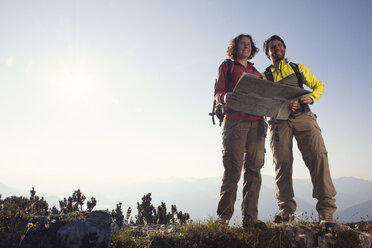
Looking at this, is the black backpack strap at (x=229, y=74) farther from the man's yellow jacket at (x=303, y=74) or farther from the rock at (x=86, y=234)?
the rock at (x=86, y=234)

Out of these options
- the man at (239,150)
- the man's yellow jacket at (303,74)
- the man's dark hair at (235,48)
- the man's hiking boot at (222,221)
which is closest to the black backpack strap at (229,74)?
the man at (239,150)

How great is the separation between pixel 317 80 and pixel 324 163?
1680 millimetres

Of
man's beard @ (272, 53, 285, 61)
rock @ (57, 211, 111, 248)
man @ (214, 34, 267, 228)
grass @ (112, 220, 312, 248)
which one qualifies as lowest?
grass @ (112, 220, 312, 248)

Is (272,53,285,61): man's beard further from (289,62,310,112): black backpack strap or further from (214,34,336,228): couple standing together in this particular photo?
(289,62,310,112): black backpack strap

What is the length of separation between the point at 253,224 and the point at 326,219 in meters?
1.26

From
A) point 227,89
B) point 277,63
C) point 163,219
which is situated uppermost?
point 277,63

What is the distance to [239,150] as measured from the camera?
4.02m

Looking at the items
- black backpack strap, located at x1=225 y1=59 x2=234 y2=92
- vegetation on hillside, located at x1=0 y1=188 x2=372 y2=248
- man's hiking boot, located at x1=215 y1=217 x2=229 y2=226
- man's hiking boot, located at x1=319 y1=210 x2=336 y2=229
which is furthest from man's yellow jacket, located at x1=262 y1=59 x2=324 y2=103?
man's hiking boot, located at x1=215 y1=217 x2=229 y2=226

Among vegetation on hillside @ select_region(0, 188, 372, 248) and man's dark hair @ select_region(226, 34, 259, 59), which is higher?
man's dark hair @ select_region(226, 34, 259, 59)

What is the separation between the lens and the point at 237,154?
4.00 m

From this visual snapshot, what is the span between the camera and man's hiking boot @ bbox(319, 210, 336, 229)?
360 centimetres

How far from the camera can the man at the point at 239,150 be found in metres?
3.92

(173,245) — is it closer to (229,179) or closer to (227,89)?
(229,179)

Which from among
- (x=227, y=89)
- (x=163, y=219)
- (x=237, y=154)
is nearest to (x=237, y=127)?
(x=237, y=154)
